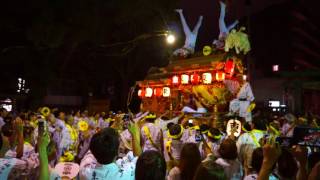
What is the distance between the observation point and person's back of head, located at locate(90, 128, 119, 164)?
3.45 metres

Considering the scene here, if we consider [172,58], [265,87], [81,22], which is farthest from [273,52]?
[81,22]

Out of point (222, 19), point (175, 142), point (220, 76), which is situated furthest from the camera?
point (222, 19)

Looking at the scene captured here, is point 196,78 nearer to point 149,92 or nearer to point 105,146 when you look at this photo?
point 149,92

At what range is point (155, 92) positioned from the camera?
20.3 m

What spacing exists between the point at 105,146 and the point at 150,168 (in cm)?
79

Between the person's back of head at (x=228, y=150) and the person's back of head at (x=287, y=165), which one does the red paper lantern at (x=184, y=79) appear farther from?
A: the person's back of head at (x=287, y=165)

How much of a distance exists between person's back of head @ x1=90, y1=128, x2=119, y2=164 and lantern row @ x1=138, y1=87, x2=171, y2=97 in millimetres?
15364

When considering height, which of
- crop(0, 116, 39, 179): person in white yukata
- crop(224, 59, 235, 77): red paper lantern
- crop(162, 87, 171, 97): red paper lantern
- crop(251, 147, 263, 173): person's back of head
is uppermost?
crop(224, 59, 235, 77): red paper lantern

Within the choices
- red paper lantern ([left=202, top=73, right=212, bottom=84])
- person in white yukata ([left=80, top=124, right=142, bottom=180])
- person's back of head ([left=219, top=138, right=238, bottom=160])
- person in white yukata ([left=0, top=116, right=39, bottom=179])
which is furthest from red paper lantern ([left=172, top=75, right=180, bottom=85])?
person in white yukata ([left=80, top=124, right=142, bottom=180])

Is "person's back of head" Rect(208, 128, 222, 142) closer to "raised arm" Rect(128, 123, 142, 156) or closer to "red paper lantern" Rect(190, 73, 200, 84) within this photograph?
"raised arm" Rect(128, 123, 142, 156)

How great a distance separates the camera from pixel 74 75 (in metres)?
26.7

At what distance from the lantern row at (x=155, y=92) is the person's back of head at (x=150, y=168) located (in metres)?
16.0

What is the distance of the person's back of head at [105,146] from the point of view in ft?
11.3

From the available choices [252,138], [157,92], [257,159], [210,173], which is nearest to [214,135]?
[252,138]
